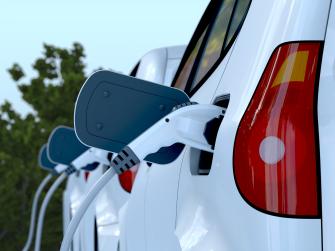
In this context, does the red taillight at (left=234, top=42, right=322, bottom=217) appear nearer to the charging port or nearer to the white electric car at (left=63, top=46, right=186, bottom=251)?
the charging port

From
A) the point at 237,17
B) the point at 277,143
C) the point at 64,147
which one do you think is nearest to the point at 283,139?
the point at 277,143

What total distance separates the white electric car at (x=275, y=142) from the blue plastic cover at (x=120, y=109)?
240mm

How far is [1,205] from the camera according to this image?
1029 inches

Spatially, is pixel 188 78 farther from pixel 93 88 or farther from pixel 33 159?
pixel 33 159

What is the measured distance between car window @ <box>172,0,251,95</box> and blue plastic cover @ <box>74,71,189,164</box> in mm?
163

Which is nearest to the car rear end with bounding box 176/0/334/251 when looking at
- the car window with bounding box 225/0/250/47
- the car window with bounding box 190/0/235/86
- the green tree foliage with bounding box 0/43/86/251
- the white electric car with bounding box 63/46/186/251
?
the car window with bounding box 225/0/250/47

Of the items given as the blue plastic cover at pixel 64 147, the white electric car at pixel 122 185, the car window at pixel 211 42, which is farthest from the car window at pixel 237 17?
the blue plastic cover at pixel 64 147

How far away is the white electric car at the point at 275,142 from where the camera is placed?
1.59 metres

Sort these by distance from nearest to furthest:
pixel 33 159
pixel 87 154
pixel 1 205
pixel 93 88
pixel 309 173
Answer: pixel 309 173 → pixel 93 88 → pixel 87 154 → pixel 1 205 → pixel 33 159

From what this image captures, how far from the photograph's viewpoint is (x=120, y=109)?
209 centimetres

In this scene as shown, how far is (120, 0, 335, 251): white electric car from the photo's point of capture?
1.59 m

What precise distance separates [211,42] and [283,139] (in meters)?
0.86

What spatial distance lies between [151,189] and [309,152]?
1.01 meters

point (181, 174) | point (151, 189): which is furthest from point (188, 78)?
point (181, 174)
